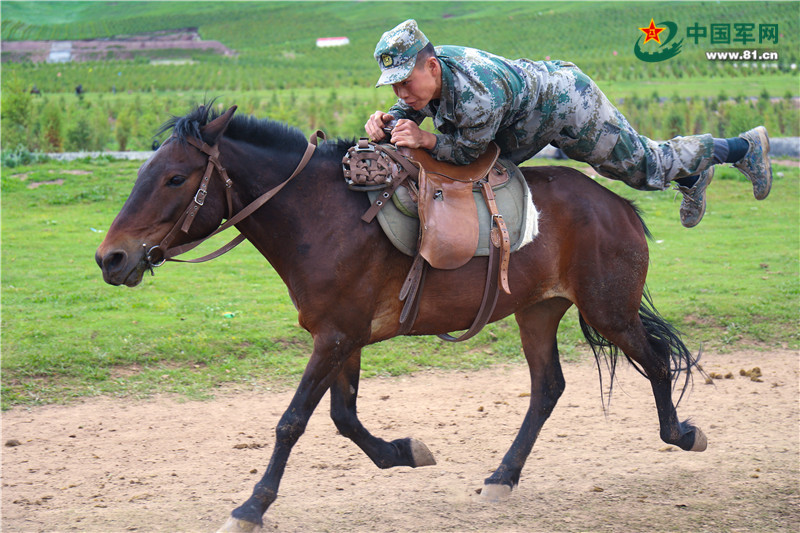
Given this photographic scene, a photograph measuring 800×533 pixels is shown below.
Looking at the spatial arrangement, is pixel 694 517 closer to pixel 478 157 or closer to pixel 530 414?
pixel 530 414

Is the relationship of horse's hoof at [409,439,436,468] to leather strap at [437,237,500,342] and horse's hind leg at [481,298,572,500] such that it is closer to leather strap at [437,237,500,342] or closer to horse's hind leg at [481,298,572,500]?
horse's hind leg at [481,298,572,500]

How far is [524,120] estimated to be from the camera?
4.54 m

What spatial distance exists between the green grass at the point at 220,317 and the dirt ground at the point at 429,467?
47cm

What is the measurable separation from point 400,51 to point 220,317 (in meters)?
5.01

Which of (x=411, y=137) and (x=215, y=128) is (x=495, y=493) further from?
(x=215, y=128)

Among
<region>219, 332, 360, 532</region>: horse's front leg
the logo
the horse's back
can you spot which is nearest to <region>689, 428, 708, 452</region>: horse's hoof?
the horse's back

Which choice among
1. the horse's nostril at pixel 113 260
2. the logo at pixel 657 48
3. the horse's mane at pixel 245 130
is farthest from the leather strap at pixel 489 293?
the logo at pixel 657 48

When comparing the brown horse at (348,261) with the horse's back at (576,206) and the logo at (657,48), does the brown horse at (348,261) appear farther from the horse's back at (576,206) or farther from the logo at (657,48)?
the logo at (657,48)

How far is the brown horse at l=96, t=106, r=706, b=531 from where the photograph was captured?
392 cm

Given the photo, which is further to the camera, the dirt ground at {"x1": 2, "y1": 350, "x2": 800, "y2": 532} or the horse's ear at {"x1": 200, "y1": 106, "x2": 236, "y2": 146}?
the dirt ground at {"x1": 2, "y1": 350, "x2": 800, "y2": 532}

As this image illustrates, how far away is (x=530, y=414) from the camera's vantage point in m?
5.15

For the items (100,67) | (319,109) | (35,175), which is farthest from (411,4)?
(35,175)

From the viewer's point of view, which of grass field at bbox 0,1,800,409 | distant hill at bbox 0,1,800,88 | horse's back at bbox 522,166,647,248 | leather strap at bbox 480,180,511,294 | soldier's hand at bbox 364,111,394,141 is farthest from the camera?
distant hill at bbox 0,1,800,88

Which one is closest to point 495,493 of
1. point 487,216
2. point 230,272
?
point 487,216
